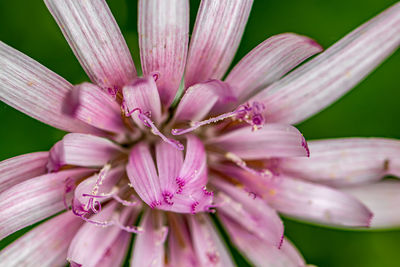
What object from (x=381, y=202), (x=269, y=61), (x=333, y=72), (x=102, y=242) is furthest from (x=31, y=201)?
(x=381, y=202)

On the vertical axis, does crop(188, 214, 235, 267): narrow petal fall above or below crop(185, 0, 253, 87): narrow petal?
below

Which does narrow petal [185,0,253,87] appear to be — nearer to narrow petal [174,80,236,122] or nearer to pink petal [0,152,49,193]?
narrow petal [174,80,236,122]

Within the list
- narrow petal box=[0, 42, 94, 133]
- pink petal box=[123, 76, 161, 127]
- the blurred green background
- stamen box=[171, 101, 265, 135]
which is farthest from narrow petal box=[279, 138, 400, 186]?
narrow petal box=[0, 42, 94, 133]

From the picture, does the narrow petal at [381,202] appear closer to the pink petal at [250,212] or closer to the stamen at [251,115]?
the pink petal at [250,212]

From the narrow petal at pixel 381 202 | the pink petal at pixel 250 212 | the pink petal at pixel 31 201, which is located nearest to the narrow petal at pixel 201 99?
the pink petal at pixel 250 212

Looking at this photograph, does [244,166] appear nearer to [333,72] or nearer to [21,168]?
[333,72]

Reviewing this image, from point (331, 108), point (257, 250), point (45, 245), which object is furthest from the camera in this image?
point (331, 108)
